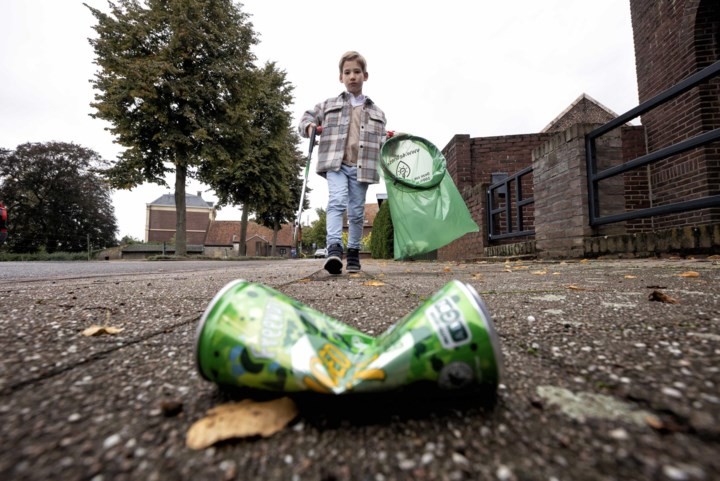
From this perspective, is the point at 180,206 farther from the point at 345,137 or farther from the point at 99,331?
the point at 99,331

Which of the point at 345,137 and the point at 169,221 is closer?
the point at 345,137

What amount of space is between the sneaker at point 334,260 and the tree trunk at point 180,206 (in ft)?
38.8

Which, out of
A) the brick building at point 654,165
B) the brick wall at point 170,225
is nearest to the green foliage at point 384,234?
the brick building at point 654,165

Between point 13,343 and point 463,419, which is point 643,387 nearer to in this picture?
point 463,419

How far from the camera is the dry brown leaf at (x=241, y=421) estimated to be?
52cm

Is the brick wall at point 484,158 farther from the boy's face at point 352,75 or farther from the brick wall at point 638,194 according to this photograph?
the boy's face at point 352,75

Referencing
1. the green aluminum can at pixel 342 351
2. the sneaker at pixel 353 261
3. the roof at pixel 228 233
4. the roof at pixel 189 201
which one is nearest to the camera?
the green aluminum can at pixel 342 351

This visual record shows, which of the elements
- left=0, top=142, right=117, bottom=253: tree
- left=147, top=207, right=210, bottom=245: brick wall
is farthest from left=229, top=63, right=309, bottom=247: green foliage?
left=147, top=207, right=210, bottom=245: brick wall

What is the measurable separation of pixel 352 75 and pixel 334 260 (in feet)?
5.59

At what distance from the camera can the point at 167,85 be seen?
1302 cm

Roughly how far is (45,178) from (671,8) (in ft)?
133

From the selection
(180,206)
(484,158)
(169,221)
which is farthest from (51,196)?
(484,158)

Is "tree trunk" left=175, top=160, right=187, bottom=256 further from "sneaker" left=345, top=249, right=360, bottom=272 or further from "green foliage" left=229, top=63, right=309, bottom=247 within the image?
"sneaker" left=345, top=249, right=360, bottom=272

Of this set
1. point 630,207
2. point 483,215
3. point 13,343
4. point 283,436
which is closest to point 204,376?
point 283,436
